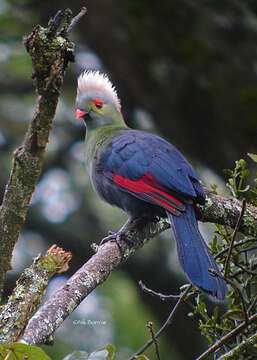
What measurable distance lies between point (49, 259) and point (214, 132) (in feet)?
9.36

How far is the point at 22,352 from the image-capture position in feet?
5.18

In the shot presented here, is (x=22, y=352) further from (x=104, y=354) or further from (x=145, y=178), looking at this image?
(x=145, y=178)

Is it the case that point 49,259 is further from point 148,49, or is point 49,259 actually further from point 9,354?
point 148,49

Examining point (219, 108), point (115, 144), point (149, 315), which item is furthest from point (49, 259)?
point (149, 315)

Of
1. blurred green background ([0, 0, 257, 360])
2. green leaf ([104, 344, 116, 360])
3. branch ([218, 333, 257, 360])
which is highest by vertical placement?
green leaf ([104, 344, 116, 360])

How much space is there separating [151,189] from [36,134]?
48.1 inches

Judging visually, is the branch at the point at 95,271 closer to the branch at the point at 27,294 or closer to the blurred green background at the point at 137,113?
the branch at the point at 27,294

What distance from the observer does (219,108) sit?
444 centimetres

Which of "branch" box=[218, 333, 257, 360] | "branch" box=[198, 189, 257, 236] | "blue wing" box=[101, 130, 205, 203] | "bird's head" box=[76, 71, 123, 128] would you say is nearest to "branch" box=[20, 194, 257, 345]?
"branch" box=[198, 189, 257, 236]

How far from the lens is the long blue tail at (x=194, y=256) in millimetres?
2398

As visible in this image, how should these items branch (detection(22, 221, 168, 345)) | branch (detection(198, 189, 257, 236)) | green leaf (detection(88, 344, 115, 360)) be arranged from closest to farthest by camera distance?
1. green leaf (detection(88, 344, 115, 360))
2. branch (detection(22, 221, 168, 345))
3. branch (detection(198, 189, 257, 236))

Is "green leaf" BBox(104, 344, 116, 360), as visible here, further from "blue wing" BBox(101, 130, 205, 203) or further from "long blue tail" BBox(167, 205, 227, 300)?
"blue wing" BBox(101, 130, 205, 203)

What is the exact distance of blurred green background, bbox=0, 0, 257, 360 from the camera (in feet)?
14.5

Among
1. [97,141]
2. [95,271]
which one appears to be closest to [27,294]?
[95,271]
